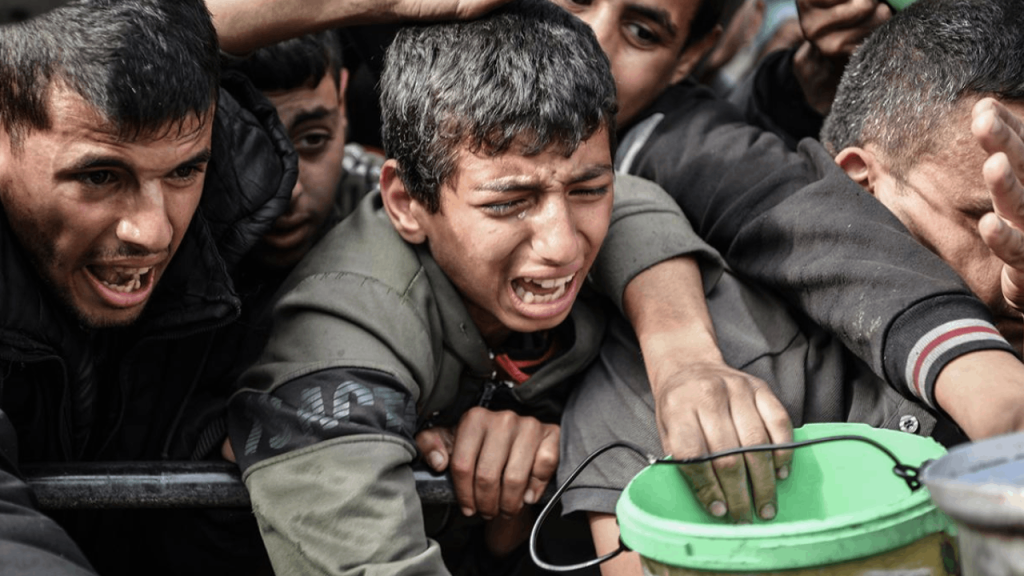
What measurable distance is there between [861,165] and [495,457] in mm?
908

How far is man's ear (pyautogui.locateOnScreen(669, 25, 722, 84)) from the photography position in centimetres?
281

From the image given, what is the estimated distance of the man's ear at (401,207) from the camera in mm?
2041

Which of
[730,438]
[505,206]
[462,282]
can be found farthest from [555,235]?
[730,438]

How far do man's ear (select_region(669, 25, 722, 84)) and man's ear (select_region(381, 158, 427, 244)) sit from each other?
0.95 metres

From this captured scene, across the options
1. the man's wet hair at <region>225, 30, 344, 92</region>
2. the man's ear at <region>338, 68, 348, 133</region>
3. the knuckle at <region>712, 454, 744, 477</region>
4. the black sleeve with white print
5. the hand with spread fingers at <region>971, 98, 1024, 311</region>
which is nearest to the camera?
the hand with spread fingers at <region>971, 98, 1024, 311</region>

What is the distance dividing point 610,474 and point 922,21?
106 cm

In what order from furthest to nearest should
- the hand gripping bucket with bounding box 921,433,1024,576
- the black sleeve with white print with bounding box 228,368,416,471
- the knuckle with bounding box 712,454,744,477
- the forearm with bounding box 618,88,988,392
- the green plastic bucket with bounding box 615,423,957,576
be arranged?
the forearm with bounding box 618,88,988,392
the black sleeve with white print with bounding box 228,368,416,471
the knuckle with bounding box 712,454,744,477
the green plastic bucket with bounding box 615,423,957,576
the hand gripping bucket with bounding box 921,433,1024,576

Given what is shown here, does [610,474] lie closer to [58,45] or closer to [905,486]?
[905,486]

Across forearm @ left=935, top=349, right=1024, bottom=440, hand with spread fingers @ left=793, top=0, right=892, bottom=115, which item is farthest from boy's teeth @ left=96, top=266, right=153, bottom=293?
hand with spread fingers @ left=793, top=0, right=892, bottom=115

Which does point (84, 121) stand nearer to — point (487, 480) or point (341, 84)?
point (487, 480)

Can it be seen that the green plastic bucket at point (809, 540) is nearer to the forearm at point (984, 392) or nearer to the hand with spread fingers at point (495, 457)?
the forearm at point (984, 392)

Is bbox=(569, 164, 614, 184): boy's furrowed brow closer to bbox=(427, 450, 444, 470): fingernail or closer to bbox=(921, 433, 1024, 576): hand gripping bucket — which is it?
bbox=(427, 450, 444, 470): fingernail

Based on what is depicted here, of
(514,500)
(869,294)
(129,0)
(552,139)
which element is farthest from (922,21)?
(129,0)

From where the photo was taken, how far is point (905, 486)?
163cm
